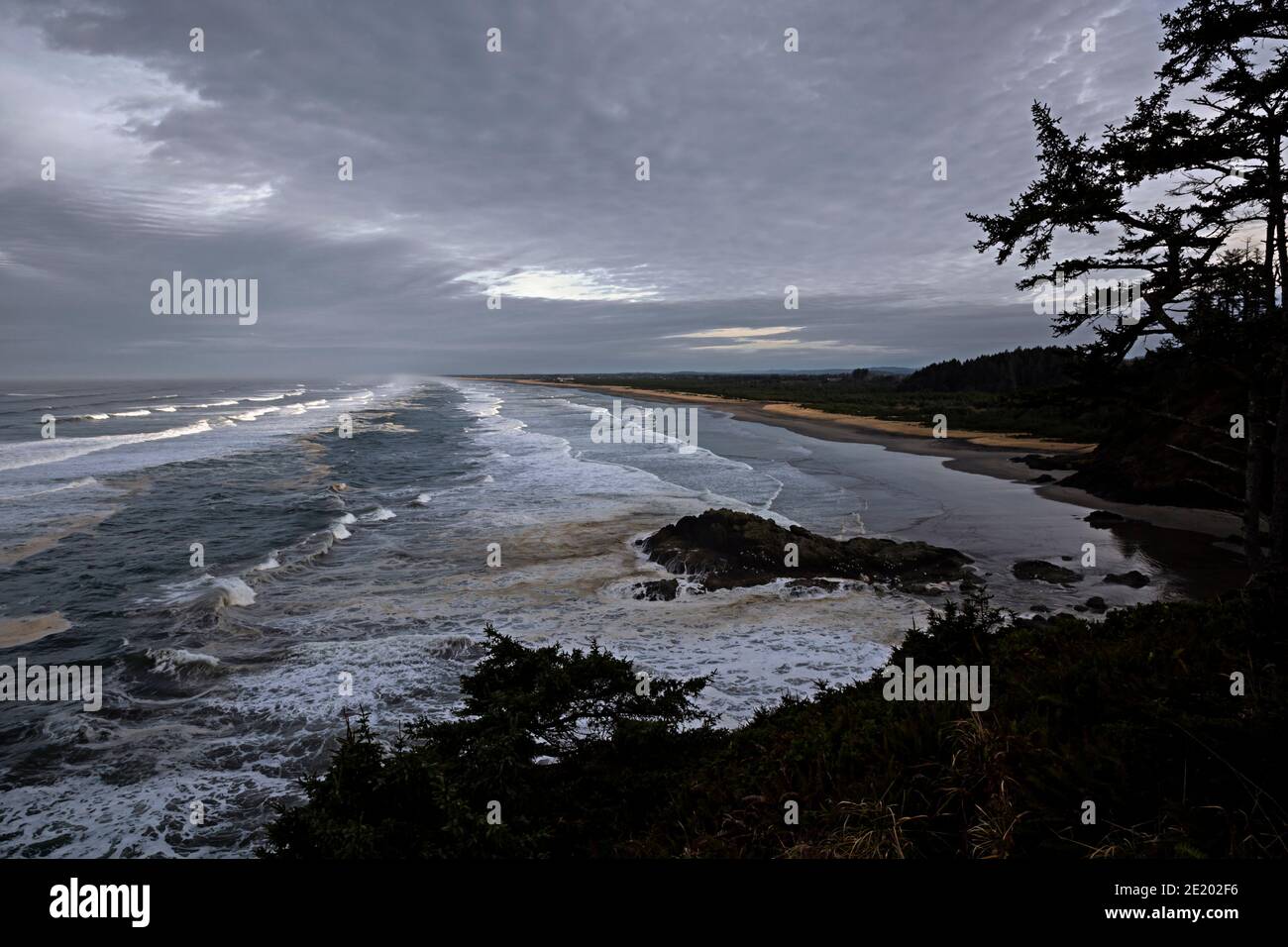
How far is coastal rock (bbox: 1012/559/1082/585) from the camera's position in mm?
14117

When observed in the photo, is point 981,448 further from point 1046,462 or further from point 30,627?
point 30,627

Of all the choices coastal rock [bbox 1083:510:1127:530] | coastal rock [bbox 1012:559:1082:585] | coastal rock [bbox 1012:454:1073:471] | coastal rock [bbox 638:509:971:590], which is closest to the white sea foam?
coastal rock [bbox 638:509:971:590]

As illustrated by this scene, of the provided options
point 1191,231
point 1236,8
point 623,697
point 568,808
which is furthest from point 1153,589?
point 568,808

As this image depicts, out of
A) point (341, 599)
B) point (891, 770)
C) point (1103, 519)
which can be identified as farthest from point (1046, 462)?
point (891, 770)

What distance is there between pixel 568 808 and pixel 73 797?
6.72 meters

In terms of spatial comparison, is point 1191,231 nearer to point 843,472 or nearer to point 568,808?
point 568,808

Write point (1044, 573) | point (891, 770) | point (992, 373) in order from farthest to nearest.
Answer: point (992, 373)
point (1044, 573)
point (891, 770)

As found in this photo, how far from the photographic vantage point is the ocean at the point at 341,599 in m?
7.98

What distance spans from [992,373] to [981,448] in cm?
5457

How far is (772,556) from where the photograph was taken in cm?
1559

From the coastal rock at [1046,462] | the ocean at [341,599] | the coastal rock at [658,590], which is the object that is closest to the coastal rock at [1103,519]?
the ocean at [341,599]

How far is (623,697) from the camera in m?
6.51

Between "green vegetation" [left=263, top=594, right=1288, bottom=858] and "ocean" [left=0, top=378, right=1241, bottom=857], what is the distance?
3177mm

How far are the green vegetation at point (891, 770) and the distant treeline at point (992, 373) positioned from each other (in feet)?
262
